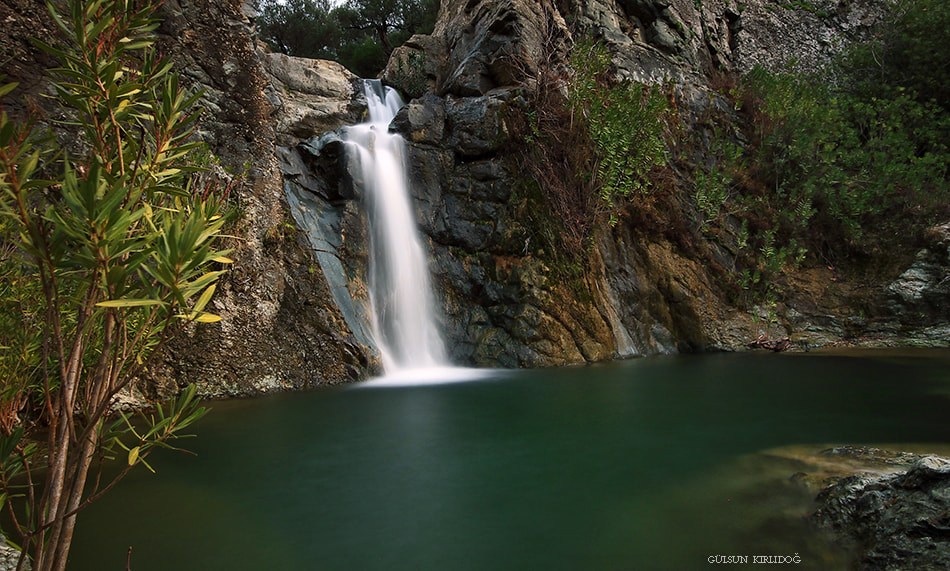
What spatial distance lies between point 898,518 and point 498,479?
216 cm

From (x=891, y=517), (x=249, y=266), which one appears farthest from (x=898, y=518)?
(x=249, y=266)

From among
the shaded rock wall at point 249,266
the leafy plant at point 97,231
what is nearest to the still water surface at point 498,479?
the shaded rock wall at point 249,266

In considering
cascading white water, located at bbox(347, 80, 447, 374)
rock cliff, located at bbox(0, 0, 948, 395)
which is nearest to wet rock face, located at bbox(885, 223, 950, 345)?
rock cliff, located at bbox(0, 0, 948, 395)

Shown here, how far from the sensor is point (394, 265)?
834 centimetres

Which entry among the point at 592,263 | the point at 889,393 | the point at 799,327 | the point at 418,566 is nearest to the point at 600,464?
the point at 418,566

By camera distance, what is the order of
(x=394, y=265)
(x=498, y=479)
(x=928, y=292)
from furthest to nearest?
1. (x=928, y=292)
2. (x=394, y=265)
3. (x=498, y=479)

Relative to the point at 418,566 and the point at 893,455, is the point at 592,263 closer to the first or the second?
the point at 893,455

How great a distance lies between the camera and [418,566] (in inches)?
98.3

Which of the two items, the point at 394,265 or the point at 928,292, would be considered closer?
the point at 394,265

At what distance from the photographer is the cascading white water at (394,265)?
796cm

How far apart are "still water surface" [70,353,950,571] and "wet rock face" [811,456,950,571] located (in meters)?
0.13

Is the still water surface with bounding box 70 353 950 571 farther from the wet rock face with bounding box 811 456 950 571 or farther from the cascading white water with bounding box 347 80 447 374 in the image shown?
the cascading white water with bounding box 347 80 447 374

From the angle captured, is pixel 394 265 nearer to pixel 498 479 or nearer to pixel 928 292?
pixel 498 479

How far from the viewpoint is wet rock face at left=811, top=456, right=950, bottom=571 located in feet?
6.98
